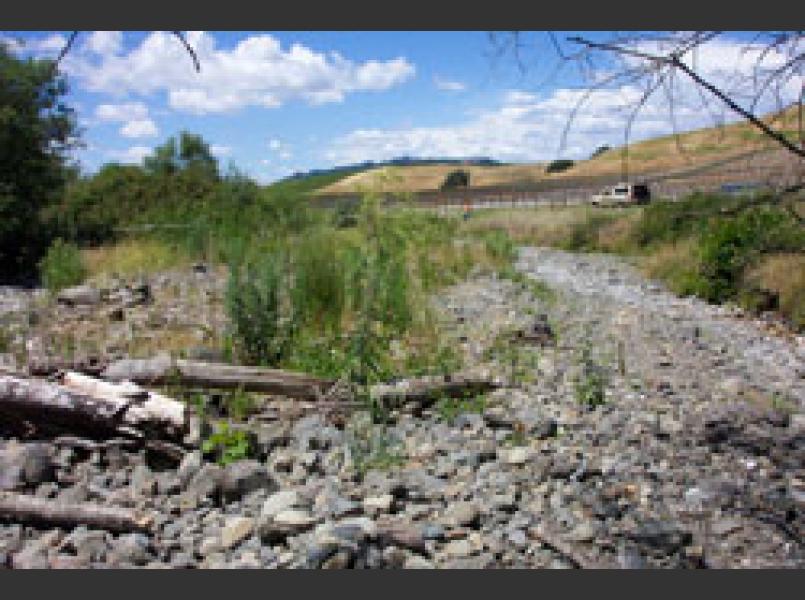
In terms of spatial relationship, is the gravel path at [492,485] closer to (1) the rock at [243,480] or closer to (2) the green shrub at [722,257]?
(1) the rock at [243,480]

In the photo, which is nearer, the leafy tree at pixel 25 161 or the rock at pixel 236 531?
the rock at pixel 236 531

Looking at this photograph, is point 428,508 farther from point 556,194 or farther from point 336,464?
point 556,194

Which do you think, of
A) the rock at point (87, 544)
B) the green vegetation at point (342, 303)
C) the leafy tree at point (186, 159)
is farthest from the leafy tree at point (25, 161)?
the rock at point (87, 544)

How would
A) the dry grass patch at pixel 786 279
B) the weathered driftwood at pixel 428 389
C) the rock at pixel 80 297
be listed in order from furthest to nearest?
the rock at pixel 80 297
the dry grass patch at pixel 786 279
the weathered driftwood at pixel 428 389

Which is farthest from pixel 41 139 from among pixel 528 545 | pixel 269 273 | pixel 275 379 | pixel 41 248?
pixel 528 545

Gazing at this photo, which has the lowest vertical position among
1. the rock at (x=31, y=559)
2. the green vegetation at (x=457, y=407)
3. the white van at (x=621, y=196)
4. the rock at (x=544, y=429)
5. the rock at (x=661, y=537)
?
the rock at (x=661, y=537)

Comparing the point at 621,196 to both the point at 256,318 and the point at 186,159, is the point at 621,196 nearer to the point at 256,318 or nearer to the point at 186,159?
the point at 186,159

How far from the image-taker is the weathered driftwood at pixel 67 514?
3.58 metres

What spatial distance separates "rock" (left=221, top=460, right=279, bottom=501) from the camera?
12.7 ft

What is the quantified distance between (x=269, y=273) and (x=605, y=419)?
103 inches

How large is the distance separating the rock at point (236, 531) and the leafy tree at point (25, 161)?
1207cm

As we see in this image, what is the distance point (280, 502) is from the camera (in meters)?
3.70

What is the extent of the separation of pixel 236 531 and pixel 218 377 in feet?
5.60

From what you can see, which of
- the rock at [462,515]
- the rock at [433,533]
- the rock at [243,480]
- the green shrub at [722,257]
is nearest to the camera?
the rock at [433,533]
